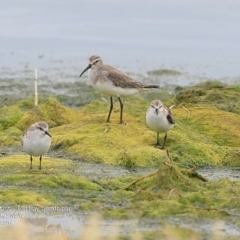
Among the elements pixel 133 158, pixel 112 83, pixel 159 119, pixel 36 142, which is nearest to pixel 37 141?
pixel 36 142

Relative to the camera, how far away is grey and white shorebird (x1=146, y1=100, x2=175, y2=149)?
15016 mm

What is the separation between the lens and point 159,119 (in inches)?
589

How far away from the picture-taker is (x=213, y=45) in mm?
37281

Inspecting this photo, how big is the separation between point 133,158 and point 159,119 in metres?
1.12

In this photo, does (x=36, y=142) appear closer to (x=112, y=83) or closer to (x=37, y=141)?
(x=37, y=141)

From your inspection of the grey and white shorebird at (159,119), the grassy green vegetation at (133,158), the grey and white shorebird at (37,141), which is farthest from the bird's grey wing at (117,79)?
the grey and white shorebird at (37,141)

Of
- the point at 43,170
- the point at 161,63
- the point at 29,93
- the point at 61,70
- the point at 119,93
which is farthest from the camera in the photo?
the point at 161,63

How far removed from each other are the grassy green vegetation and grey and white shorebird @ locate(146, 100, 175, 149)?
0.36 metres

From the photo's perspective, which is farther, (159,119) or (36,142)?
(159,119)

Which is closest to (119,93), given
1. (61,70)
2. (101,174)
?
(101,174)

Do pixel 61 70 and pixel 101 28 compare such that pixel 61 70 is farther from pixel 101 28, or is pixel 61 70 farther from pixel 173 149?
pixel 173 149

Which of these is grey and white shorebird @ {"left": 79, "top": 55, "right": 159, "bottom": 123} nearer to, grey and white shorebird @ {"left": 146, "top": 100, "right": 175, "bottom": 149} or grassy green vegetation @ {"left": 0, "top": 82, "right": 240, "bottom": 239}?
grassy green vegetation @ {"left": 0, "top": 82, "right": 240, "bottom": 239}

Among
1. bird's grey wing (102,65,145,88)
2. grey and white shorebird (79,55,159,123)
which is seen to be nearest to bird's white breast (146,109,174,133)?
grey and white shorebird (79,55,159,123)

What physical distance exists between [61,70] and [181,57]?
609 cm
